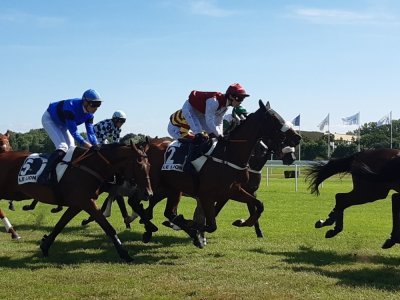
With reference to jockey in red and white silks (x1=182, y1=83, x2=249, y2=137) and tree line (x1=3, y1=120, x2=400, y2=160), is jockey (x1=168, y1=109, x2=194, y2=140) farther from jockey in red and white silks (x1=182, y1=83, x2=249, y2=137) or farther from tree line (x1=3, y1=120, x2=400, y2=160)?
tree line (x1=3, y1=120, x2=400, y2=160)

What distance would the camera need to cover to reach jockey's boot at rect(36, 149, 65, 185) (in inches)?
291

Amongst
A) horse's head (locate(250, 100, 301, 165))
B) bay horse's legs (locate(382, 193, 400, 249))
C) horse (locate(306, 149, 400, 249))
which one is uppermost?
horse's head (locate(250, 100, 301, 165))

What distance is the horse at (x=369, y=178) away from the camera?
723 cm

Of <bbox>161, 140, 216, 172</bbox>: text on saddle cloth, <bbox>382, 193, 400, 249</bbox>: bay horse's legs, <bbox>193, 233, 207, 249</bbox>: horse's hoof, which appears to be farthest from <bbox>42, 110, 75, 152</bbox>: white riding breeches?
<bbox>382, 193, 400, 249</bbox>: bay horse's legs

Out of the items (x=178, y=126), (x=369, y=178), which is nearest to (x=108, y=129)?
(x=178, y=126)

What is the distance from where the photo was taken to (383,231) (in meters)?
10.5

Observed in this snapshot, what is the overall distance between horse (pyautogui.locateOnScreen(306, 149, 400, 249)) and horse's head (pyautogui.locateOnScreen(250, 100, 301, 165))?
39.7 inches

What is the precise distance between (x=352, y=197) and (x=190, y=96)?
2.78m

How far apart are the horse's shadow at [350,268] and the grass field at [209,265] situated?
11 mm

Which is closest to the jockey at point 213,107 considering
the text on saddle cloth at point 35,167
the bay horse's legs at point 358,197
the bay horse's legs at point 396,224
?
the text on saddle cloth at point 35,167

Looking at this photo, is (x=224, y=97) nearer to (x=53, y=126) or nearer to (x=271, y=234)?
(x=53, y=126)

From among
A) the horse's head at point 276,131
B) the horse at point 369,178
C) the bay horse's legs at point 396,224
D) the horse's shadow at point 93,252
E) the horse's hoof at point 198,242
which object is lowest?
the horse's shadow at point 93,252

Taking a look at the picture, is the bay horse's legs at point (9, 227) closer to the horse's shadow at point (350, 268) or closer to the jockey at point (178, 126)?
the jockey at point (178, 126)

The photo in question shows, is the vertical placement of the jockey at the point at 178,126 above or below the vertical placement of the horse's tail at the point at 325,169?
above
